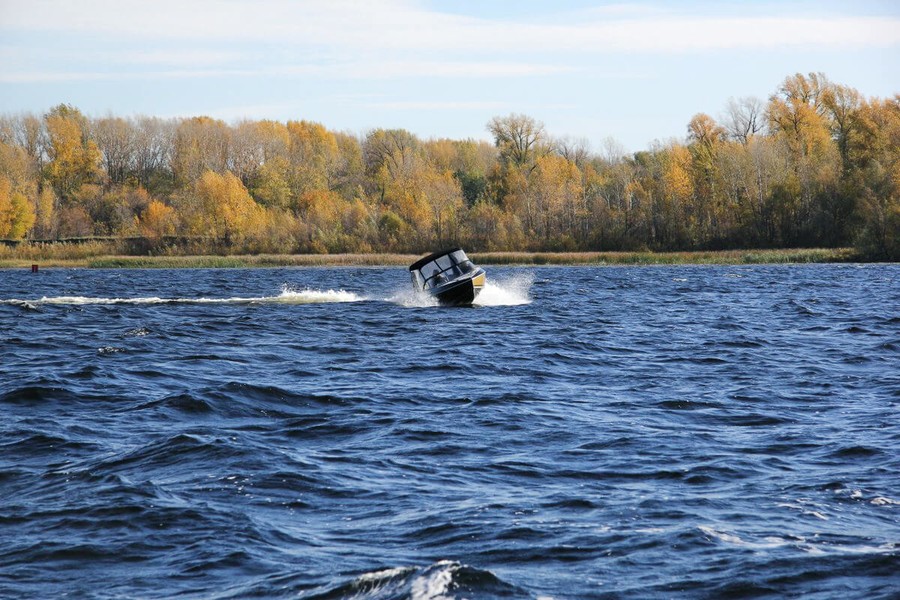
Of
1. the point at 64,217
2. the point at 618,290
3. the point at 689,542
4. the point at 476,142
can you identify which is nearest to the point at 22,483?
the point at 689,542

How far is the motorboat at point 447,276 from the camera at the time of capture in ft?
125

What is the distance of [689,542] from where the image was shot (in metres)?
9.66

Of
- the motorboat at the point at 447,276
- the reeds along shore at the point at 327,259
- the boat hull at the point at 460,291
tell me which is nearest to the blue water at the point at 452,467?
the boat hull at the point at 460,291

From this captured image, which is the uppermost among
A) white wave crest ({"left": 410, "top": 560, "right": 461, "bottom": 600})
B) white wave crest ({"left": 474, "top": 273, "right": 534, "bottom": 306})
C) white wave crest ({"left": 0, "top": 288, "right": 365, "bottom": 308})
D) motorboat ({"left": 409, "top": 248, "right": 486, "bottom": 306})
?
motorboat ({"left": 409, "top": 248, "right": 486, "bottom": 306})

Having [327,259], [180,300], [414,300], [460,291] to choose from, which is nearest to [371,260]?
[327,259]

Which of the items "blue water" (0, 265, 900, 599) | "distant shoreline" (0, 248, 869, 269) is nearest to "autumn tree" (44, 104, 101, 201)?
"distant shoreline" (0, 248, 869, 269)

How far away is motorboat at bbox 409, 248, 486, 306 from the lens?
38.0 meters

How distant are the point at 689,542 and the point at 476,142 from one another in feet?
513

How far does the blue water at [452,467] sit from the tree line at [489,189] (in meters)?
61.8

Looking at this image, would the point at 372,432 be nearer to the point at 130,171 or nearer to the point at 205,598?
the point at 205,598

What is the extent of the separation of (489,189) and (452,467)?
108 metres

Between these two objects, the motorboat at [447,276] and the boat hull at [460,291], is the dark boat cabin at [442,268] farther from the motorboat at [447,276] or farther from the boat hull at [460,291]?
the boat hull at [460,291]

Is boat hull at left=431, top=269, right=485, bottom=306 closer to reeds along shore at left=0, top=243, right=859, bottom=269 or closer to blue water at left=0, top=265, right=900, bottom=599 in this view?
blue water at left=0, top=265, right=900, bottom=599

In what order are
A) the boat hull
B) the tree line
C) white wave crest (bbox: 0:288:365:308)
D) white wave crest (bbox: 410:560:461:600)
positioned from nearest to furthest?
white wave crest (bbox: 410:560:461:600) → the boat hull → white wave crest (bbox: 0:288:365:308) → the tree line
